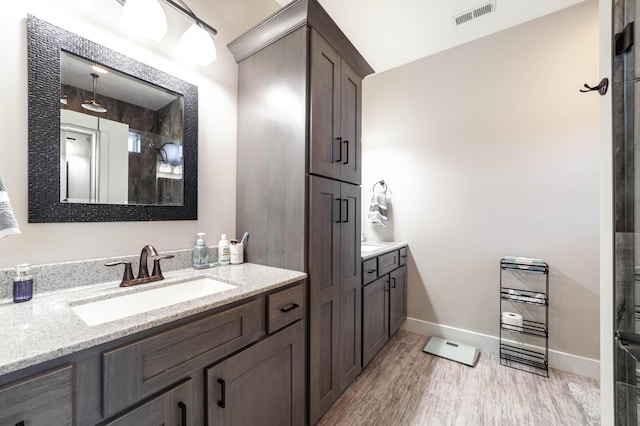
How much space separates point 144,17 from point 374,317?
230cm

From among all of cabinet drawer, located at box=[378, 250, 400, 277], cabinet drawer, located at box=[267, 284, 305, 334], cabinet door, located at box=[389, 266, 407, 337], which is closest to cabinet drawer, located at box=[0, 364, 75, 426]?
cabinet drawer, located at box=[267, 284, 305, 334]

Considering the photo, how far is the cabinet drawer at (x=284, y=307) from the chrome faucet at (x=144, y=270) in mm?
577

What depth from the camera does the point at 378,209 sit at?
8.94 feet

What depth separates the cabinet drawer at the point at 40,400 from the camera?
1.76ft

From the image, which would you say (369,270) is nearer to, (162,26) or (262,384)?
(262,384)

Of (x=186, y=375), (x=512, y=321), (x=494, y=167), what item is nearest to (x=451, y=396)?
(x=512, y=321)

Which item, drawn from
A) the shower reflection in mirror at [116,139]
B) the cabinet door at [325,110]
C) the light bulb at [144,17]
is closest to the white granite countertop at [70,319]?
the shower reflection in mirror at [116,139]

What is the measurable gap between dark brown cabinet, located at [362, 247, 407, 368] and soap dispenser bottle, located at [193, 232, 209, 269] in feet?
3.52

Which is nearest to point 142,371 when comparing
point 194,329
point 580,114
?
point 194,329

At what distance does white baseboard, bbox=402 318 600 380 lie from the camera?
1954mm

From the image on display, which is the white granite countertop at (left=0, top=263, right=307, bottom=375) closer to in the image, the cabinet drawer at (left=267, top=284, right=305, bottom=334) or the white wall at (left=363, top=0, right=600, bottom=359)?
the cabinet drawer at (left=267, top=284, right=305, bottom=334)

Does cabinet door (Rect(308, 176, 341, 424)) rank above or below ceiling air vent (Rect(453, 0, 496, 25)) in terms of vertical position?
below

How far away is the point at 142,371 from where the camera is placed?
2.41ft

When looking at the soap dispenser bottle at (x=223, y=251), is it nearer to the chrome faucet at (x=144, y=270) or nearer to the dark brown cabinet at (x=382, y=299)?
the chrome faucet at (x=144, y=270)
